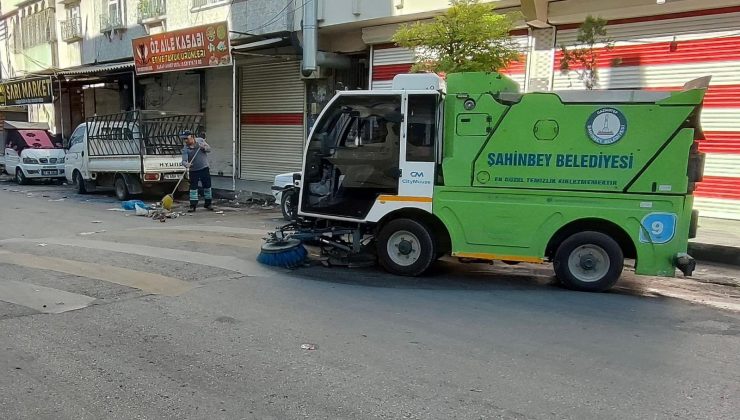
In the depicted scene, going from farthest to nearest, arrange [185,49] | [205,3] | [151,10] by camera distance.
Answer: [151,10] < [205,3] < [185,49]

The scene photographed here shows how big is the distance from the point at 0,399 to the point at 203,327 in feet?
5.64

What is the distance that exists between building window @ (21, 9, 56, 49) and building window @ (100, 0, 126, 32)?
19.7ft

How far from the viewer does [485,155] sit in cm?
684

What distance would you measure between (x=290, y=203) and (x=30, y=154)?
14.8 meters

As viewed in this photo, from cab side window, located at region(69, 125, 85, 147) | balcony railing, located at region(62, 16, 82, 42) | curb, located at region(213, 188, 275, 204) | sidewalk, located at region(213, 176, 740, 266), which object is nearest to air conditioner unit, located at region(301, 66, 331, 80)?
curb, located at region(213, 188, 275, 204)

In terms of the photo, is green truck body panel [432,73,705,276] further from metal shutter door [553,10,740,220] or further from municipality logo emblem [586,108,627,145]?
metal shutter door [553,10,740,220]

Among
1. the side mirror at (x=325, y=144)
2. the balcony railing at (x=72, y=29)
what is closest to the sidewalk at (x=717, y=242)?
the side mirror at (x=325, y=144)

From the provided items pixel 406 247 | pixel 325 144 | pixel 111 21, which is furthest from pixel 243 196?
pixel 111 21

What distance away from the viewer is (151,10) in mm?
21969

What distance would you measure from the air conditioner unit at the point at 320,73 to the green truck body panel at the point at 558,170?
384 inches

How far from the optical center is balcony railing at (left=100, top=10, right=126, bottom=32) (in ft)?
77.8

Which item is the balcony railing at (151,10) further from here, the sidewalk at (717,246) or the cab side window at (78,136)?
the sidewalk at (717,246)

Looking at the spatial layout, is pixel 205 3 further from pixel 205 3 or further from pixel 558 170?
pixel 558 170

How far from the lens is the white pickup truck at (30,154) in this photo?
19844 mm
